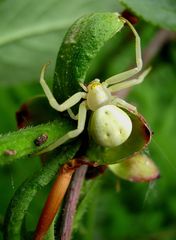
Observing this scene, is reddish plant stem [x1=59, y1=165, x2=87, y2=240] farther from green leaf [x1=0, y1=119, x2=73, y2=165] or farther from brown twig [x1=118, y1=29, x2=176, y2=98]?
brown twig [x1=118, y1=29, x2=176, y2=98]

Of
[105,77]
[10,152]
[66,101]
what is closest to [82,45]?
[66,101]

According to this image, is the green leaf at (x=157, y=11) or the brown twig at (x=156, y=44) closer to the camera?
the green leaf at (x=157, y=11)

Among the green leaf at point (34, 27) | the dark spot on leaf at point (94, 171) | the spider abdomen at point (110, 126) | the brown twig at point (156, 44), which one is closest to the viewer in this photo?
the spider abdomen at point (110, 126)

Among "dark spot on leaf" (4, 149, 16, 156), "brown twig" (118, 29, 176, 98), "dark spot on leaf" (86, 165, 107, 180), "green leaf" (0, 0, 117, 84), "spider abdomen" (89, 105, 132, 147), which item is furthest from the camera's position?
"brown twig" (118, 29, 176, 98)

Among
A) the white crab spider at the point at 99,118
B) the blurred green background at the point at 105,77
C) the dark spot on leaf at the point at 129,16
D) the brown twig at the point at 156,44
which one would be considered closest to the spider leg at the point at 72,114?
the white crab spider at the point at 99,118

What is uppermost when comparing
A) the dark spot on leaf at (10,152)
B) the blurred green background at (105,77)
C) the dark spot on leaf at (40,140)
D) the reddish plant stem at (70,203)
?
the dark spot on leaf at (10,152)

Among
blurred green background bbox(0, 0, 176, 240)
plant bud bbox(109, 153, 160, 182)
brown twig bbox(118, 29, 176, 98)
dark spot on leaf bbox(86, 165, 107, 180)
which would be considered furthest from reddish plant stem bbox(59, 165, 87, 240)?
brown twig bbox(118, 29, 176, 98)

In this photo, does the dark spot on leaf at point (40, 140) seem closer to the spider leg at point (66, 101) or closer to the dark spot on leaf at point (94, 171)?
the spider leg at point (66, 101)
